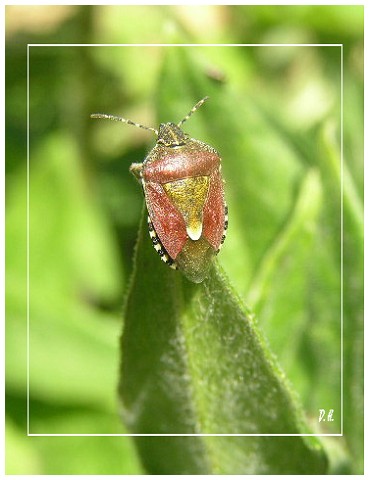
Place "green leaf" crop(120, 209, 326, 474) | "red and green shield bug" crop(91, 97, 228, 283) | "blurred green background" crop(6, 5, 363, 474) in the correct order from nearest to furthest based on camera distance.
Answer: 1. "green leaf" crop(120, 209, 326, 474)
2. "red and green shield bug" crop(91, 97, 228, 283)
3. "blurred green background" crop(6, 5, 363, 474)

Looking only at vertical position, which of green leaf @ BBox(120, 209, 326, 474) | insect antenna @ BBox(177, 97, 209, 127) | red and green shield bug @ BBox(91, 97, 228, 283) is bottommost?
green leaf @ BBox(120, 209, 326, 474)

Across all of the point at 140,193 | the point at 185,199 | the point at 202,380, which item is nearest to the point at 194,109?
the point at 185,199

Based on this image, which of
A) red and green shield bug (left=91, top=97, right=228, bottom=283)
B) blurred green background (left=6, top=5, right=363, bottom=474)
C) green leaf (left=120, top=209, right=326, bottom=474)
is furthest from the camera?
blurred green background (left=6, top=5, right=363, bottom=474)

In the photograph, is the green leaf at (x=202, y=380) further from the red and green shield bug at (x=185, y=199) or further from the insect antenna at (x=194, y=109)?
the insect antenna at (x=194, y=109)

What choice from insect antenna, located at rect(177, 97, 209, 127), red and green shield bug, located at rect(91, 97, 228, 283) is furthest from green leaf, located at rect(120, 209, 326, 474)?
insect antenna, located at rect(177, 97, 209, 127)

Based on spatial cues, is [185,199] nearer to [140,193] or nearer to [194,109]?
[194,109]

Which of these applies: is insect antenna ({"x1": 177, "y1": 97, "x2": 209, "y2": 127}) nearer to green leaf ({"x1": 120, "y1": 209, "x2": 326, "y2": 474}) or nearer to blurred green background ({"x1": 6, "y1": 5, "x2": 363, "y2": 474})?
blurred green background ({"x1": 6, "y1": 5, "x2": 363, "y2": 474})

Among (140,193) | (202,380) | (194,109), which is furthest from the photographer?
(140,193)
